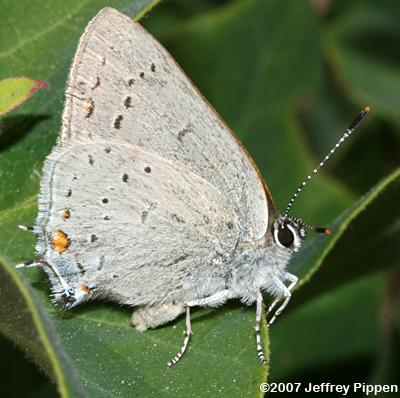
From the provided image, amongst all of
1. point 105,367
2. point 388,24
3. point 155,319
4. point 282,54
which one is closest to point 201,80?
point 282,54

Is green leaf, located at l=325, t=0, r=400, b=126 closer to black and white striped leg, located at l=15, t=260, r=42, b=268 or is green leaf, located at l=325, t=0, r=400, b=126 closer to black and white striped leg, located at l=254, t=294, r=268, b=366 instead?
black and white striped leg, located at l=254, t=294, r=268, b=366

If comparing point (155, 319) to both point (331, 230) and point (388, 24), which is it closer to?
point (331, 230)

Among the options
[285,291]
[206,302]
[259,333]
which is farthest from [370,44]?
[259,333]

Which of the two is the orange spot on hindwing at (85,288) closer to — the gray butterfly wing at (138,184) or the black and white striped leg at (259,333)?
the gray butterfly wing at (138,184)

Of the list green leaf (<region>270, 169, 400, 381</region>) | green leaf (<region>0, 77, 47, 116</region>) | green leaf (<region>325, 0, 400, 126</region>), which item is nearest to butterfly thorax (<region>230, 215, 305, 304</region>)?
green leaf (<region>270, 169, 400, 381</region>)

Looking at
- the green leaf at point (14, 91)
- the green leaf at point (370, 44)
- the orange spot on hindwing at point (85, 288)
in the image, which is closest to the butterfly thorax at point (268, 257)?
the orange spot on hindwing at point (85, 288)
